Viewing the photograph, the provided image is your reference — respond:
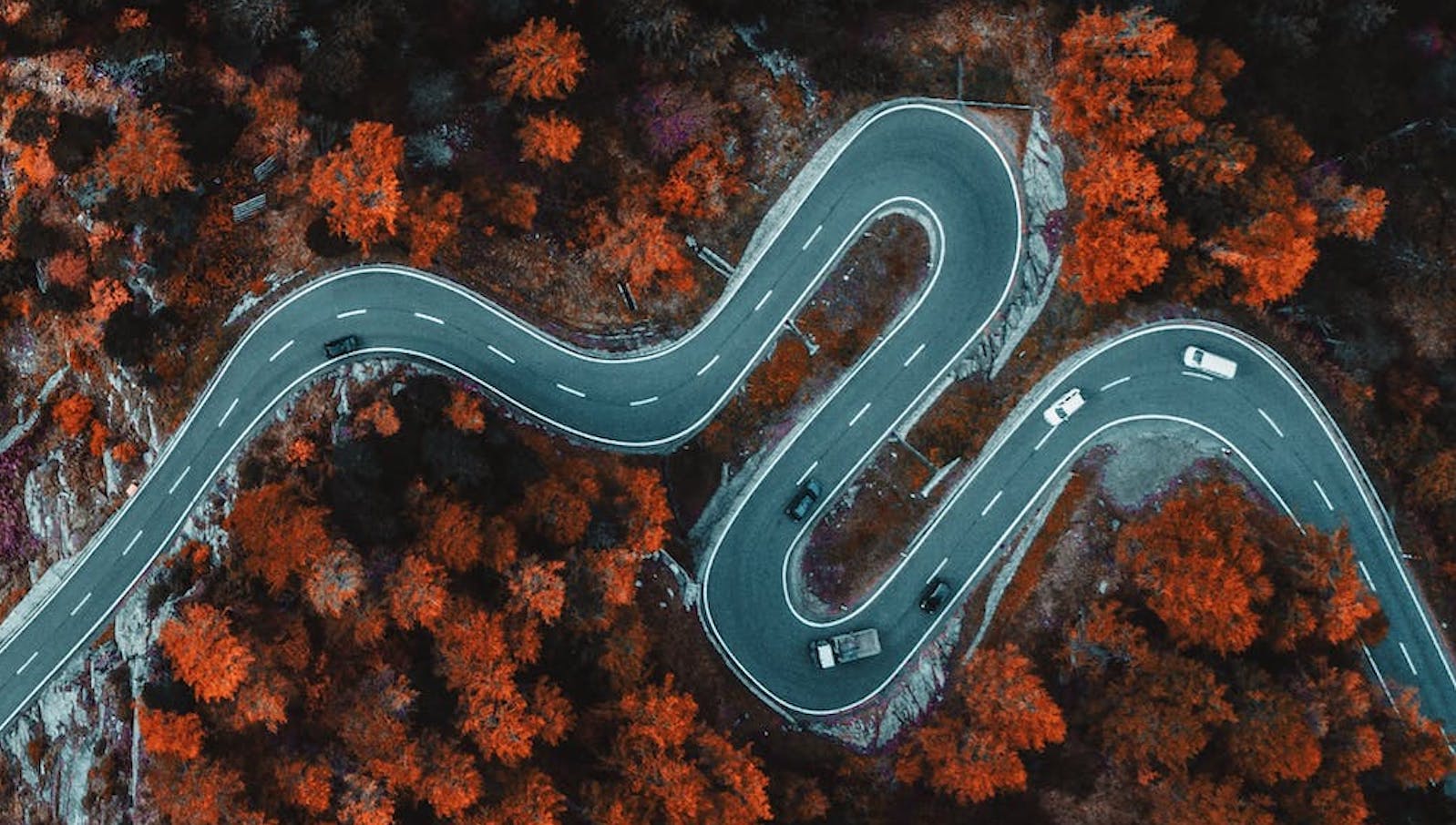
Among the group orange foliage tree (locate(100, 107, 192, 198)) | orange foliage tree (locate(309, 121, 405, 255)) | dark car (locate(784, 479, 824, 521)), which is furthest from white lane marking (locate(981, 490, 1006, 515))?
orange foliage tree (locate(100, 107, 192, 198))

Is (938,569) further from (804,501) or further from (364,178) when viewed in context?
(364,178)

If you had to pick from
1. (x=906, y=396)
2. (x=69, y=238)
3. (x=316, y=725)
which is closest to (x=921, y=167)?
(x=906, y=396)

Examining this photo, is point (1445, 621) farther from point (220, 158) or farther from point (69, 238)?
point (69, 238)

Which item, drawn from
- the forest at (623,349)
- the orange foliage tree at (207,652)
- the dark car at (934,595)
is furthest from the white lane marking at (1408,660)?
the orange foliage tree at (207,652)

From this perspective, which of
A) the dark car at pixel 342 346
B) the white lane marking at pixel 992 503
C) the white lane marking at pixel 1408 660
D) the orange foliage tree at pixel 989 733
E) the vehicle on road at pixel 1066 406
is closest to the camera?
the orange foliage tree at pixel 989 733

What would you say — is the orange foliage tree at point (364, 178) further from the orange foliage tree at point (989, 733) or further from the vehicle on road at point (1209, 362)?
the vehicle on road at point (1209, 362)

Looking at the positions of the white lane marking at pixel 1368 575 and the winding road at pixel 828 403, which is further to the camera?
the white lane marking at pixel 1368 575

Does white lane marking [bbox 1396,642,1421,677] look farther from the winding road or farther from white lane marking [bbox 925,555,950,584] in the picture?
white lane marking [bbox 925,555,950,584]
